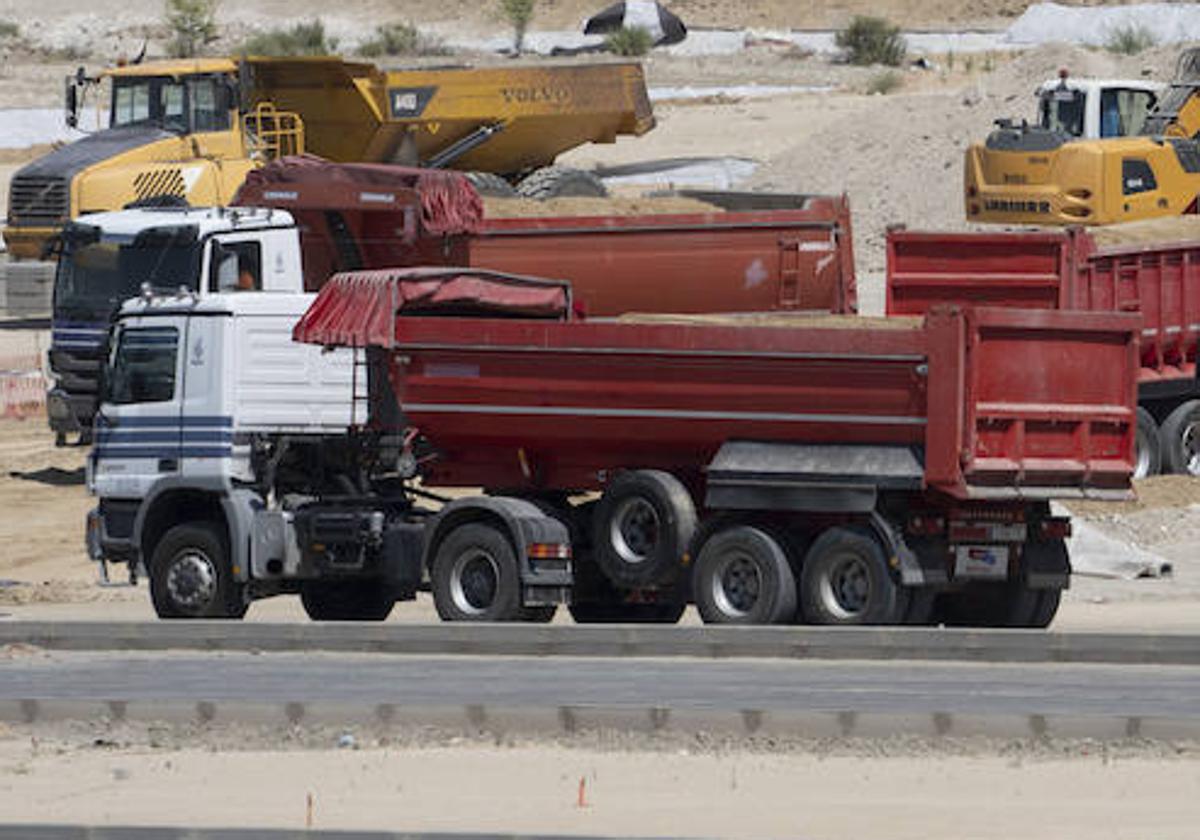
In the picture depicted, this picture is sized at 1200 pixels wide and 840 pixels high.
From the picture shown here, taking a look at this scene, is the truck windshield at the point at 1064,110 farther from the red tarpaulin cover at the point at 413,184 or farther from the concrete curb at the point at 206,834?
the concrete curb at the point at 206,834

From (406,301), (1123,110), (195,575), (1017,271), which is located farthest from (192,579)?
(1123,110)

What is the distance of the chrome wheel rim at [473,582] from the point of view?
70.2 feet

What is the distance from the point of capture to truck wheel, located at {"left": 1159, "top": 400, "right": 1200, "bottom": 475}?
98.3ft

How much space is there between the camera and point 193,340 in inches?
871

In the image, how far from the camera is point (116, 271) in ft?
96.8

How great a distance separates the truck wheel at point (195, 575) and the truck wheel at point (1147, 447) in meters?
11.3

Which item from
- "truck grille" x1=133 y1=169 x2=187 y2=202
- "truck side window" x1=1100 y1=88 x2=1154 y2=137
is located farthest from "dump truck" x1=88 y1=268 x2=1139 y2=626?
"truck side window" x1=1100 y1=88 x2=1154 y2=137

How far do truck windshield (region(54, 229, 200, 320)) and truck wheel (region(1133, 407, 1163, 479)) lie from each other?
394 inches

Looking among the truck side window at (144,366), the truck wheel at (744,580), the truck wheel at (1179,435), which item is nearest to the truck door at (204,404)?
the truck side window at (144,366)

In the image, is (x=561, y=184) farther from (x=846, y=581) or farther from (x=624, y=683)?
(x=624, y=683)

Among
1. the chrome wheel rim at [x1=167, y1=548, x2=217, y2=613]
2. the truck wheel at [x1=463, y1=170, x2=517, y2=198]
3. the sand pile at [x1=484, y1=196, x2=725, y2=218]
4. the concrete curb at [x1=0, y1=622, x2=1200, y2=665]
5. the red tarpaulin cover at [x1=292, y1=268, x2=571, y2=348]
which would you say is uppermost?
the truck wheel at [x1=463, y1=170, x2=517, y2=198]

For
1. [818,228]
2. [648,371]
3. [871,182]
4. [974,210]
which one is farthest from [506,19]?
[648,371]

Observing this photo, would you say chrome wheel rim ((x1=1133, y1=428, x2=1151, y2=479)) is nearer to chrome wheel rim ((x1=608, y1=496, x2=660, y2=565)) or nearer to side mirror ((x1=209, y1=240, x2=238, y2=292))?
side mirror ((x1=209, y1=240, x2=238, y2=292))

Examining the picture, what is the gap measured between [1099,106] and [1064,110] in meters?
0.57
